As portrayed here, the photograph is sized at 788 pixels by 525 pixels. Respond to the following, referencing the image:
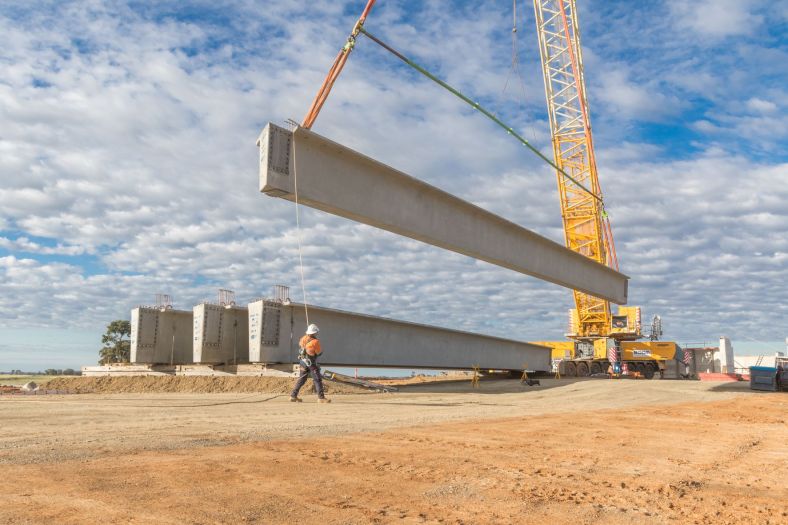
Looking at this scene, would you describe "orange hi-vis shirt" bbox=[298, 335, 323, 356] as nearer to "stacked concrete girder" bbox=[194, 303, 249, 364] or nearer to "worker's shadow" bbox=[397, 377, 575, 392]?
"worker's shadow" bbox=[397, 377, 575, 392]

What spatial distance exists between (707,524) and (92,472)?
14.6ft

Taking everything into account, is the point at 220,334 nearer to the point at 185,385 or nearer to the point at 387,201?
the point at 185,385

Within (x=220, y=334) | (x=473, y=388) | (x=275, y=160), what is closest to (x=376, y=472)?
(x=275, y=160)

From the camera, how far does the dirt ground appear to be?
12.0ft

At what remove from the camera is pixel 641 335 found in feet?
121

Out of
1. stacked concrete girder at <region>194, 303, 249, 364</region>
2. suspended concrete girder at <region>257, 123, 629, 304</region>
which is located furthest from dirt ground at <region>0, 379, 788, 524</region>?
stacked concrete girder at <region>194, 303, 249, 364</region>

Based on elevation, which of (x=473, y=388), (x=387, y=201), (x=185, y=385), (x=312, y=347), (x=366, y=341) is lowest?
(x=473, y=388)

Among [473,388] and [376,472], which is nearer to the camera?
[376,472]

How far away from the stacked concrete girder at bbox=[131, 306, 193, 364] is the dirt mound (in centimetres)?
249

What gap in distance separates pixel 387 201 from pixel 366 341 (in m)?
8.42

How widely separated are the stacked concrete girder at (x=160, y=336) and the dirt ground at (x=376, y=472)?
58.2 ft

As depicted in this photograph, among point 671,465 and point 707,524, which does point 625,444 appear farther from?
point 707,524

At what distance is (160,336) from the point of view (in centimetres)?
2623

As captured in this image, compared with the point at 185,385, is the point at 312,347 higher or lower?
higher
